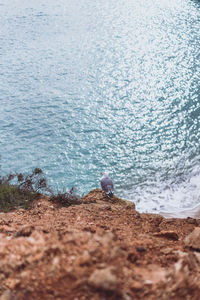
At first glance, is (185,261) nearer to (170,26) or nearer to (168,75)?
(168,75)

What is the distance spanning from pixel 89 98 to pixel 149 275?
17.6m

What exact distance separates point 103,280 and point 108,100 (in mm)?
17487

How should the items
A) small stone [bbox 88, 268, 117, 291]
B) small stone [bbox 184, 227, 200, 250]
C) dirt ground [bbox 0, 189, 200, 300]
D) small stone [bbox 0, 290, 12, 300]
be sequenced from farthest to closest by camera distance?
small stone [bbox 184, 227, 200, 250] → small stone [bbox 0, 290, 12, 300] → dirt ground [bbox 0, 189, 200, 300] → small stone [bbox 88, 268, 117, 291]

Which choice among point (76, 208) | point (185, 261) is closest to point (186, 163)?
point (76, 208)

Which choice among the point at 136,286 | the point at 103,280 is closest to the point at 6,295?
the point at 103,280

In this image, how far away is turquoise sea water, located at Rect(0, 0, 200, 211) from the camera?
1496cm

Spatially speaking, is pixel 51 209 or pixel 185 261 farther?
pixel 51 209

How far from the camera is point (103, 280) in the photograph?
2857 mm

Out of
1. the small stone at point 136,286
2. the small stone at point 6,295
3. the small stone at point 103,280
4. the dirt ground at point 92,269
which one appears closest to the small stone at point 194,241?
the dirt ground at point 92,269

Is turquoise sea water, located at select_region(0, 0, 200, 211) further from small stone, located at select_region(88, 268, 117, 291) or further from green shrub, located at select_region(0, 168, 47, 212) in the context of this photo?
small stone, located at select_region(88, 268, 117, 291)

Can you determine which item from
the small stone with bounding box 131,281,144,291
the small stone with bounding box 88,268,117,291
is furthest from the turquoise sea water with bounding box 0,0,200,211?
the small stone with bounding box 88,268,117,291

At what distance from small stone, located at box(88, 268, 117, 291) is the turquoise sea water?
1022 cm

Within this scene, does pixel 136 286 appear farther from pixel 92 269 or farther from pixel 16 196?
pixel 16 196

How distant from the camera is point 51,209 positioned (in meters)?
8.65
